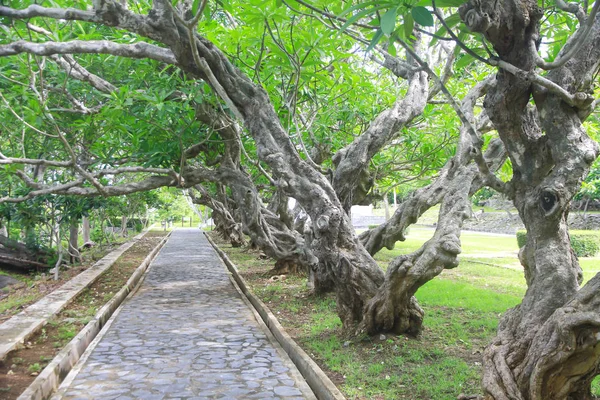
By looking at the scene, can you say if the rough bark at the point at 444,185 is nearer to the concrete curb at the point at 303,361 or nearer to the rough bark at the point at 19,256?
the concrete curb at the point at 303,361

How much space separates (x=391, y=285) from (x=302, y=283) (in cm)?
542

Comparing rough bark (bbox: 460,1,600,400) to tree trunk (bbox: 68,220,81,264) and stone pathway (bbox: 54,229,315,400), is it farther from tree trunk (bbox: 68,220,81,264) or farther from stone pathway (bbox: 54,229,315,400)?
tree trunk (bbox: 68,220,81,264)

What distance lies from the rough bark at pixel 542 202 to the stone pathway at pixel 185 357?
6.39 ft

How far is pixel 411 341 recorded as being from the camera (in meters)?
5.96

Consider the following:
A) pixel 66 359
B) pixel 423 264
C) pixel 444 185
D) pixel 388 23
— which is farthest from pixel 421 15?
pixel 444 185

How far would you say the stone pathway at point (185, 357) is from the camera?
484cm

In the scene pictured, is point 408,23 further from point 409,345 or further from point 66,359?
point 66,359

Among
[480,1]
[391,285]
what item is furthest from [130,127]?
[480,1]

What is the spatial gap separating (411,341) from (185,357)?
8.27ft

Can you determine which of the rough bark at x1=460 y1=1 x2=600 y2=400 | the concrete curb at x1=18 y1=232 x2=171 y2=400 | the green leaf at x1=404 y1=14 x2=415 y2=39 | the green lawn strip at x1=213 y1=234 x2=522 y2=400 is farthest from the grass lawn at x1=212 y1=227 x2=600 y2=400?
the green leaf at x1=404 y1=14 x2=415 y2=39

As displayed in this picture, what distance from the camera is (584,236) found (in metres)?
18.9

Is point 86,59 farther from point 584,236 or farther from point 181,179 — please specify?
point 584,236

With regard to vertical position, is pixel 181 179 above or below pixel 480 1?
below

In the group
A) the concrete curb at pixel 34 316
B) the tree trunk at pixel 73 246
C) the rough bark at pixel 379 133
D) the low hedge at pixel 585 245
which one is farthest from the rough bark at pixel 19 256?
the low hedge at pixel 585 245
